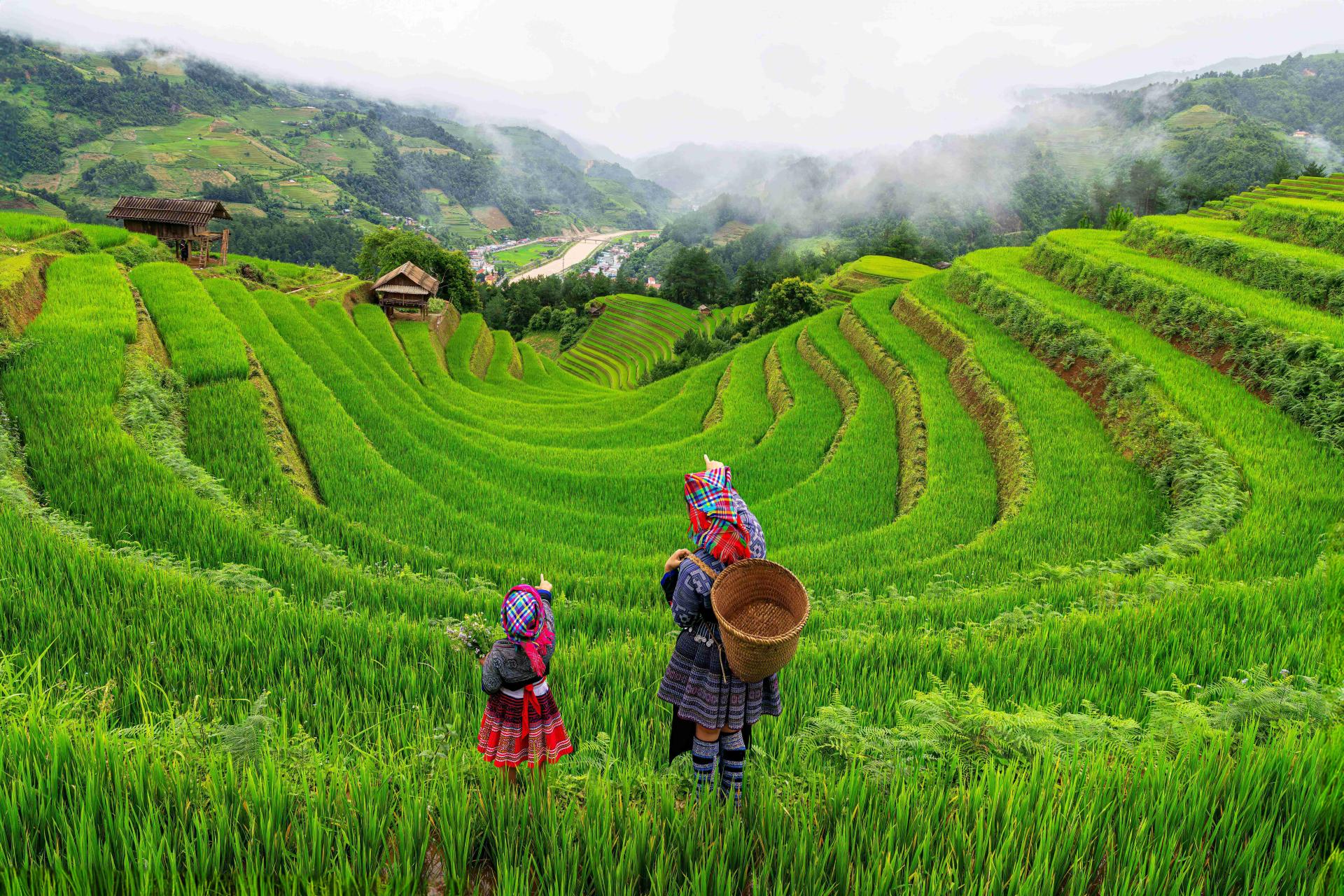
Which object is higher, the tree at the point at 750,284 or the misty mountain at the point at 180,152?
the misty mountain at the point at 180,152

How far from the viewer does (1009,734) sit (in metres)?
2.98

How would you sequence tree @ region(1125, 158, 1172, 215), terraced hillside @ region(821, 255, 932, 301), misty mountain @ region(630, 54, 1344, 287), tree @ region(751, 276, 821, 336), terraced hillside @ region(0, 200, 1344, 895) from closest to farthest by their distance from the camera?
terraced hillside @ region(0, 200, 1344, 895) < tree @ region(751, 276, 821, 336) < terraced hillside @ region(821, 255, 932, 301) < tree @ region(1125, 158, 1172, 215) < misty mountain @ region(630, 54, 1344, 287)

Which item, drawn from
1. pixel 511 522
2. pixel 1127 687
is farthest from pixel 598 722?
pixel 511 522

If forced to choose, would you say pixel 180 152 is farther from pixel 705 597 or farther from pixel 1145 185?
pixel 1145 185

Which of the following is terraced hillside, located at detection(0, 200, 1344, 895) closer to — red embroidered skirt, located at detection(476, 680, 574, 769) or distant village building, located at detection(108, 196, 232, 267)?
red embroidered skirt, located at detection(476, 680, 574, 769)

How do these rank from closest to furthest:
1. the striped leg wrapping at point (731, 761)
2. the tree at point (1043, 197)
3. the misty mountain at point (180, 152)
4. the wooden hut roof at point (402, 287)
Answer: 1. the striped leg wrapping at point (731, 761)
2. the wooden hut roof at point (402, 287)
3. the misty mountain at point (180, 152)
4. the tree at point (1043, 197)

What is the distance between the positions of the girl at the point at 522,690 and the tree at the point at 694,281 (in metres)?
76.6

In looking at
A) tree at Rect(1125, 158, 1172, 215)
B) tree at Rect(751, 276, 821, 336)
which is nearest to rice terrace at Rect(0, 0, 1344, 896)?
tree at Rect(751, 276, 821, 336)

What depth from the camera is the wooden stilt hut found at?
31094mm

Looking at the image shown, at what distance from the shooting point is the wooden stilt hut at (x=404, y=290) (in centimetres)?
3109

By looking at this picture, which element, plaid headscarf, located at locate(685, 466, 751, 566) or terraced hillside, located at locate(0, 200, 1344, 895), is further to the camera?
plaid headscarf, located at locate(685, 466, 751, 566)

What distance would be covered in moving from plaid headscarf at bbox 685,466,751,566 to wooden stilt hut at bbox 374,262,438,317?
32.1 metres

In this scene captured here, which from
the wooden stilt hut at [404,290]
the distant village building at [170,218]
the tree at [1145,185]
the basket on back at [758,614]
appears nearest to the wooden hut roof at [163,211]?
the distant village building at [170,218]

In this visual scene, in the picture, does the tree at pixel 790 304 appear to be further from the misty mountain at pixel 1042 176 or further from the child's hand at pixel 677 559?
the child's hand at pixel 677 559
